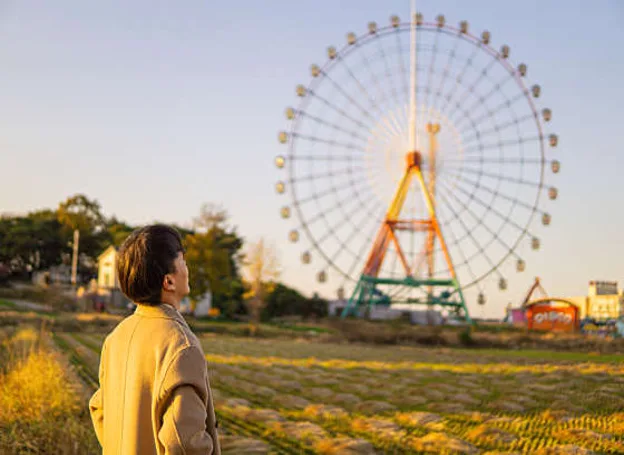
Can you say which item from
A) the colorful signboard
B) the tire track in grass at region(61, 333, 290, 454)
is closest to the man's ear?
the tire track in grass at region(61, 333, 290, 454)

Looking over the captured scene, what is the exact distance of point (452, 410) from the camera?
30.6ft

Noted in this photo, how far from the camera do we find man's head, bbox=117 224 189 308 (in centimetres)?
257

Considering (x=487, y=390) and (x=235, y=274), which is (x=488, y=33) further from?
(x=235, y=274)

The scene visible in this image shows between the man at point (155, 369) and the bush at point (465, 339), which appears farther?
the bush at point (465, 339)

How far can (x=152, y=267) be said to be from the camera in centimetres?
257

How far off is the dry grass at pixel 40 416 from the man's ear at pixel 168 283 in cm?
417

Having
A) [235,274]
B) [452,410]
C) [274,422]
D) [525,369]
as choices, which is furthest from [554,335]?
[235,274]

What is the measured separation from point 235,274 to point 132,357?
61725mm

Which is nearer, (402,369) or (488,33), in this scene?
(402,369)

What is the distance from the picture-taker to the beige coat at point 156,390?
2.28 meters

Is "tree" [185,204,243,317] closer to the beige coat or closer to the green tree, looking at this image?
the green tree

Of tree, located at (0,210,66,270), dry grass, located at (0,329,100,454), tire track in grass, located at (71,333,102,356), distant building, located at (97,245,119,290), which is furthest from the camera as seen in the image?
tree, located at (0,210,66,270)

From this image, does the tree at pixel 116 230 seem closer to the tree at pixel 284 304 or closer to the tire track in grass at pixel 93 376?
the tree at pixel 284 304

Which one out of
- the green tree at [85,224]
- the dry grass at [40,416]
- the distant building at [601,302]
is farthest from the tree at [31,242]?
the dry grass at [40,416]
